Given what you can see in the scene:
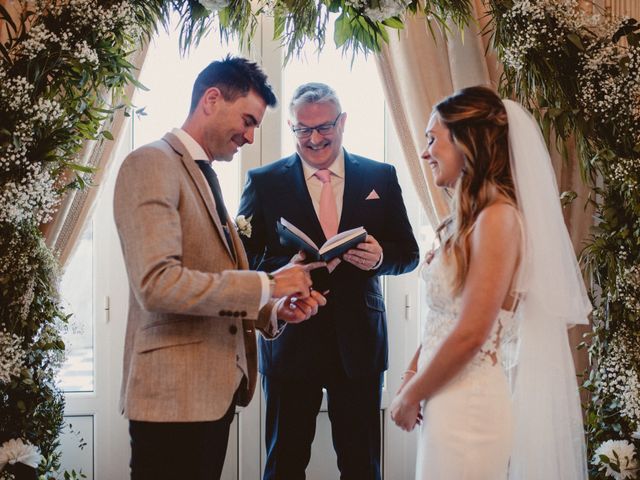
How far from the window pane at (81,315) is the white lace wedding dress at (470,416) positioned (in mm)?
2175

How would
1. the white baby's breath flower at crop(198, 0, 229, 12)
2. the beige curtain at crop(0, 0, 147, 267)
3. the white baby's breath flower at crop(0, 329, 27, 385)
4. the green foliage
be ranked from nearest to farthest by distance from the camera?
1. the white baby's breath flower at crop(0, 329, 27, 385)
2. the green foliage
3. the white baby's breath flower at crop(198, 0, 229, 12)
4. the beige curtain at crop(0, 0, 147, 267)

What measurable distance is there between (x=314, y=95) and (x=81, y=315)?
1.72 m

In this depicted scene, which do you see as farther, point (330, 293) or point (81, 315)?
point (81, 315)

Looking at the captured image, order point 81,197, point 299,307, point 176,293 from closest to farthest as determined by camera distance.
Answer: point 176,293 → point 299,307 → point 81,197

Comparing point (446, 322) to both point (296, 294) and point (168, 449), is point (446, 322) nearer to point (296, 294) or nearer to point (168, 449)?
point (296, 294)

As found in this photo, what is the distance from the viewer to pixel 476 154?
1.96 metres

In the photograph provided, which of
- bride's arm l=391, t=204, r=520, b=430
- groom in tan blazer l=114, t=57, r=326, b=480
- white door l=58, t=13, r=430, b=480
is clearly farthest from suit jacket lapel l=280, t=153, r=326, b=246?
bride's arm l=391, t=204, r=520, b=430

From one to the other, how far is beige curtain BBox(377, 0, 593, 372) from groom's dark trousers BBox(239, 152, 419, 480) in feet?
1.90

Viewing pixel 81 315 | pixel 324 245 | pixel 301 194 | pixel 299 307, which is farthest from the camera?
pixel 81 315

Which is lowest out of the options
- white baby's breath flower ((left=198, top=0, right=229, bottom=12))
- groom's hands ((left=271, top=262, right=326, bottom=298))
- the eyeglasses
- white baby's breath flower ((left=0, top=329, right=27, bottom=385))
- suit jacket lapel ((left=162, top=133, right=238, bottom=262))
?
white baby's breath flower ((left=0, top=329, right=27, bottom=385))

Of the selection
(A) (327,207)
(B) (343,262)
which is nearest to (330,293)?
(B) (343,262)

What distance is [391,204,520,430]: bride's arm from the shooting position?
1.81 metres

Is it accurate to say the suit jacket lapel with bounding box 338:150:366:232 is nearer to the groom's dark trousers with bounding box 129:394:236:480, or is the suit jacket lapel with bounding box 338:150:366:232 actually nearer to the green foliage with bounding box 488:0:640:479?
the green foliage with bounding box 488:0:640:479

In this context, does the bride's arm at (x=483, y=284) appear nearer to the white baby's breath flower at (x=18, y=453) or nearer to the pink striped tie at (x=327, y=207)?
the pink striped tie at (x=327, y=207)
